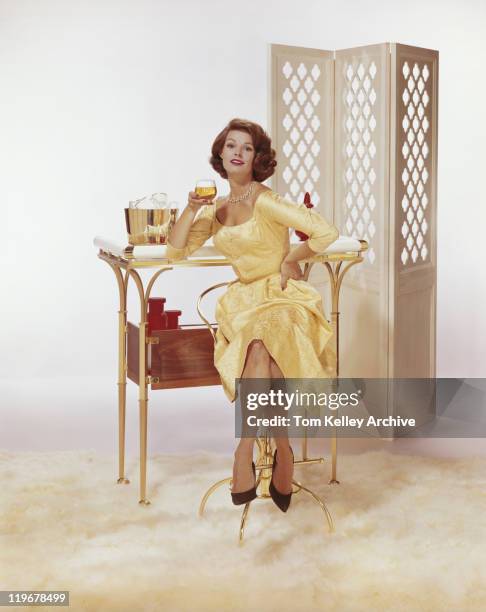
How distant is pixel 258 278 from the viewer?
3.79 m

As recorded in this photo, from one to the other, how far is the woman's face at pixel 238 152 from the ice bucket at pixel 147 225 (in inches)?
16.3

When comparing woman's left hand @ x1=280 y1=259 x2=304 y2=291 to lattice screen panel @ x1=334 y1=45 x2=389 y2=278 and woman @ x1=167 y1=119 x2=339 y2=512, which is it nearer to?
woman @ x1=167 y1=119 x2=339 y2=512

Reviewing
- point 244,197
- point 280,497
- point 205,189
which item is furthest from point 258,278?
point 280,497

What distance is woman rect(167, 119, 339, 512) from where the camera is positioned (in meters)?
3.61

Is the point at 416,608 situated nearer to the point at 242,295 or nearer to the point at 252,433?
the point at 252,433

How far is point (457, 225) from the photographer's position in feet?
22.6

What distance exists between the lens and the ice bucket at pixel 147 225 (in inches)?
156

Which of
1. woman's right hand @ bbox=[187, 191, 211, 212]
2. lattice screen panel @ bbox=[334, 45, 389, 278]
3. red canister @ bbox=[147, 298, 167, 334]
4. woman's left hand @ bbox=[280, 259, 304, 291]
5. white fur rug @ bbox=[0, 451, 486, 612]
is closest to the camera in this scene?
white fur rug @ bbox=[0, 451, 486, 612]

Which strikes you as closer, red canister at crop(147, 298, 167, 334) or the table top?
the table top

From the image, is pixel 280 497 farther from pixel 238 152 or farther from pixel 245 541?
pixel 238 152

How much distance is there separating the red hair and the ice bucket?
0.34 m

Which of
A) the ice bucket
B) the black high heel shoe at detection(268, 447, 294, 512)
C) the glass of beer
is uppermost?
the glass of beer

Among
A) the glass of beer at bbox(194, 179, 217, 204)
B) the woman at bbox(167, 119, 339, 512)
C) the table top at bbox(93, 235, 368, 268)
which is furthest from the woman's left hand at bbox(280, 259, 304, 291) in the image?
the glass of beer at bbox(194, 179, 217, 204)

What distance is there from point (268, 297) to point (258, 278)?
9 cm
